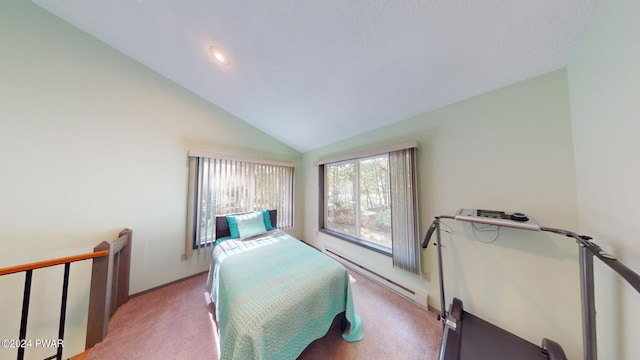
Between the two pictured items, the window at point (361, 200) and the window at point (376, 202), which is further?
the window at point (361, 200)

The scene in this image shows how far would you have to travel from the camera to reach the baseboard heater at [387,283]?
73.1 inches

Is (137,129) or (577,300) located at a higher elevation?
(137,129)

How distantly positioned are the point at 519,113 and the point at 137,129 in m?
3.98

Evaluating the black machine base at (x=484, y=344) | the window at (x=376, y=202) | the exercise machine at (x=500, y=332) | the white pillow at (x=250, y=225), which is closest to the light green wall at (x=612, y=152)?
the exercise machine at (x=500, y=332)

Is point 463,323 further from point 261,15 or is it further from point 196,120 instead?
point 196,120

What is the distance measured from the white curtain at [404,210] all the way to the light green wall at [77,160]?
289cm

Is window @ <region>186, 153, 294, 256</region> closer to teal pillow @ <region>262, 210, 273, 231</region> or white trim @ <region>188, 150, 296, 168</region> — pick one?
white trim @ <region>188, 150, 296, 168</region>

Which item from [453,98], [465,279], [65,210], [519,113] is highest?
[453,98]

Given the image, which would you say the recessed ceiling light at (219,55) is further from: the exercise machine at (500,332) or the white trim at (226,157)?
the exercise machine at (500,332)

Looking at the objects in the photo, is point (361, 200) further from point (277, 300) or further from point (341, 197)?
point (277, 300)

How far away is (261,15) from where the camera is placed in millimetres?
1329

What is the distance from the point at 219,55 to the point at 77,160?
6.12ft

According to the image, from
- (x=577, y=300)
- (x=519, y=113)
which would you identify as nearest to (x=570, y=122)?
(x=519, y=113)

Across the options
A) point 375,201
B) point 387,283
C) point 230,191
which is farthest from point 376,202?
point 230,191
